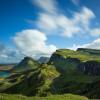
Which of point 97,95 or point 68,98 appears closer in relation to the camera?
point 68,98

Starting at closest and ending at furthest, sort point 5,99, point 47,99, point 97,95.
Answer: point 5,99
point 47,99
point 97,95

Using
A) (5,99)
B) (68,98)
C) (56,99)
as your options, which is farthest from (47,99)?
(5,99)

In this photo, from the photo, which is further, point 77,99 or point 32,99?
point 77,99

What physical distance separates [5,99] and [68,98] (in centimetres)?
1148

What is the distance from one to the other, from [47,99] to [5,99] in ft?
23.7

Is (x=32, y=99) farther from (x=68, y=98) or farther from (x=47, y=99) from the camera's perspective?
(x=68, y=98)

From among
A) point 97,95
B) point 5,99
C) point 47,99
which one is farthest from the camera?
point 97,95

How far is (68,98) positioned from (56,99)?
2809mm

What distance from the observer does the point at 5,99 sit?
3709cm

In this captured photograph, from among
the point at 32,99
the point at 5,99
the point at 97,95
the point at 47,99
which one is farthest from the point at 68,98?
the point at 97,95

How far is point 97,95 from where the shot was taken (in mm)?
198625

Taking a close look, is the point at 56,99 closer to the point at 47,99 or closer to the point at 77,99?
the point at 47,99

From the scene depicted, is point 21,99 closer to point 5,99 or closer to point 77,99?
point 5,99

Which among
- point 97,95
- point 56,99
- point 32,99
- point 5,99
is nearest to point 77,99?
point 56,99
